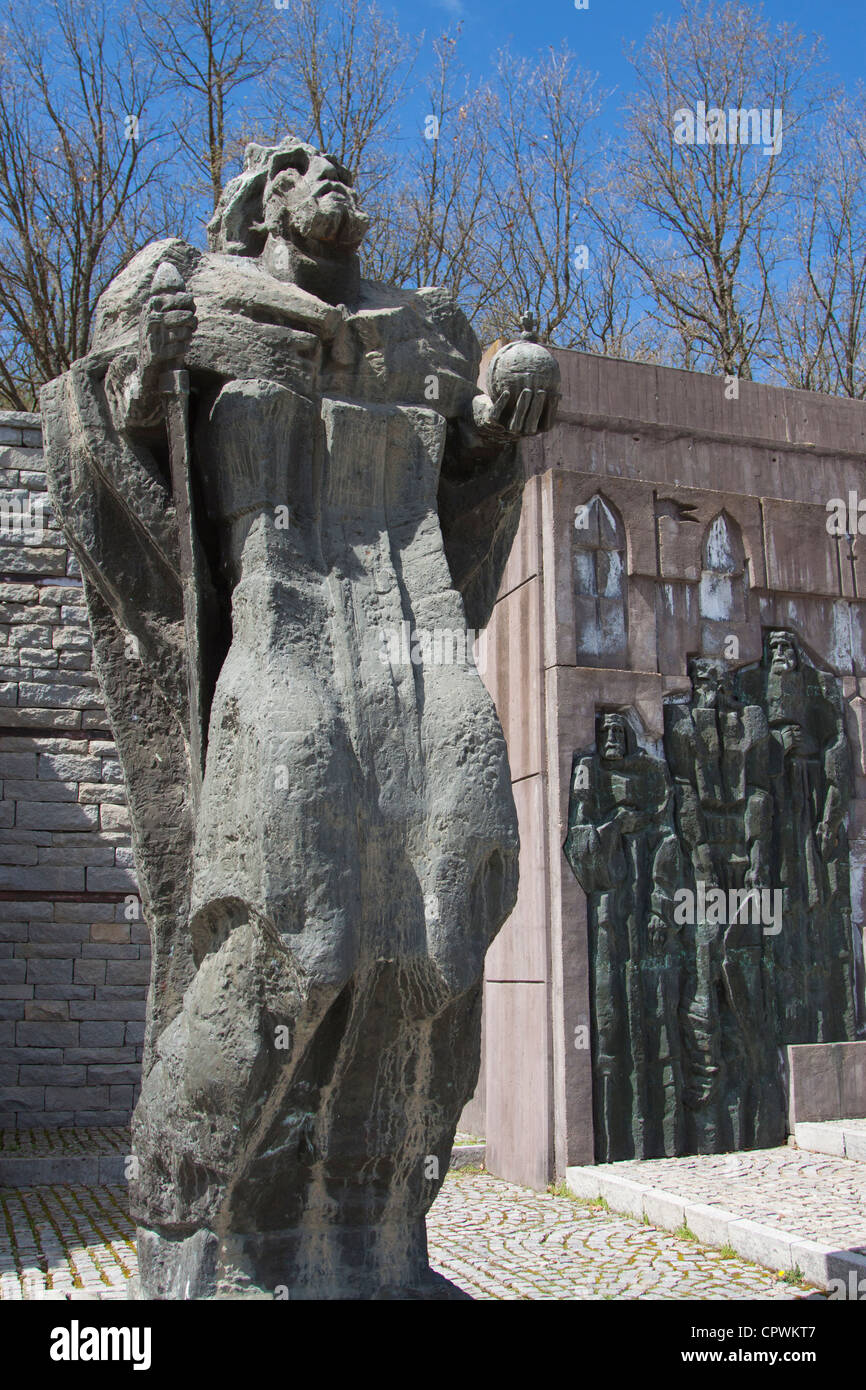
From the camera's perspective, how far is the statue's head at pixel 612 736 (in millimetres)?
7348

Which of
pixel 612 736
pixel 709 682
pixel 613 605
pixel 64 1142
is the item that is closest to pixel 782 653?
pixel 709 682

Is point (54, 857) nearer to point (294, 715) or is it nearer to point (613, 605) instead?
point (613, 605)

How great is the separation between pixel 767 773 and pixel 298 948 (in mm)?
5547

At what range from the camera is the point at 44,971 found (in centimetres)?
936

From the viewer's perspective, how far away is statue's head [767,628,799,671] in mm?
7977

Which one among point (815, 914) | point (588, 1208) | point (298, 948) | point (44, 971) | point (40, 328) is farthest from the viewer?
point (40, 328)

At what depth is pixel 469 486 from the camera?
11.9 ft

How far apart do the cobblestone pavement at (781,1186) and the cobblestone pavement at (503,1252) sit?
35cm

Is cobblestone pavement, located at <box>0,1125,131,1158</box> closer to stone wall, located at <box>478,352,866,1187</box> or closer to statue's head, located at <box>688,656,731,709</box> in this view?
stone wall, located at <box>478,352,866,1187</box>

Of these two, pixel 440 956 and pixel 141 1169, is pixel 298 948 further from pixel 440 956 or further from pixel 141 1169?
pixel 141 1169

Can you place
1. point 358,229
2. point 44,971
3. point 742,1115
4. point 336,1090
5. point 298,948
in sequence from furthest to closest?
point 44,971
point 742,1115
point 358,229
point 336,1090
point 298,948

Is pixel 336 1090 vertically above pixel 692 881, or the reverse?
pixel 692 881

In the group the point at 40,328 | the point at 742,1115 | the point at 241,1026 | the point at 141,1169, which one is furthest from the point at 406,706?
the point at 40,328

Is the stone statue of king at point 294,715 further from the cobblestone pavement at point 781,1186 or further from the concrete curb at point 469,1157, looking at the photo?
the concrete curb at point 469,1157
